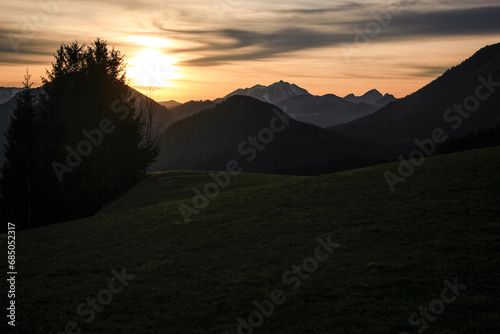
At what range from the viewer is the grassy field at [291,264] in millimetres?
13906

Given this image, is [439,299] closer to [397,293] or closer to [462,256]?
[397,293]

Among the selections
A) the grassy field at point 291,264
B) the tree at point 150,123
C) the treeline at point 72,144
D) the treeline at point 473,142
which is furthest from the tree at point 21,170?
the treeline at point 473,142

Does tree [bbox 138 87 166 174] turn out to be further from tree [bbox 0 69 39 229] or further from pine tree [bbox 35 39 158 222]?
tree [bbox 0 69 39 229]

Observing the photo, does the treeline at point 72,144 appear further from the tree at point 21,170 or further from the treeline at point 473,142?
the treeline at point 473,142

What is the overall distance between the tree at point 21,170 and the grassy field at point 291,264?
2161 centimetres

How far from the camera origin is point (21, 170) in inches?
2045

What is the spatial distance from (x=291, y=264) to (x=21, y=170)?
47.1 metres

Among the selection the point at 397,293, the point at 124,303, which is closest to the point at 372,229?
the point at 397,293

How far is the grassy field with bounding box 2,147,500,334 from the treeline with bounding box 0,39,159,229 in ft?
63.9

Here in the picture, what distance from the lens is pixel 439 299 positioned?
13992 millimetres

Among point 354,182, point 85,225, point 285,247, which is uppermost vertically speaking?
point 354,182

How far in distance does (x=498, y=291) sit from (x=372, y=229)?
8295 millimetres

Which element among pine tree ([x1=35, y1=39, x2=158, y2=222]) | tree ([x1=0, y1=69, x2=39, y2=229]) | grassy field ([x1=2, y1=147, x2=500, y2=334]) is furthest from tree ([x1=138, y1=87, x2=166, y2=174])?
grassy field ([x1=2, y1=147, x2=500, y2=334])

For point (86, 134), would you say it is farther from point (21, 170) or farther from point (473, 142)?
point (473, 142)
